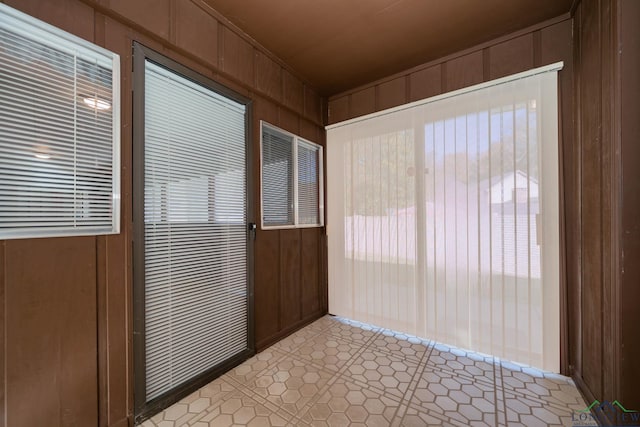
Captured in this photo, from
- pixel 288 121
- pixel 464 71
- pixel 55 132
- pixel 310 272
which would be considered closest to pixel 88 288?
pixel 55 132

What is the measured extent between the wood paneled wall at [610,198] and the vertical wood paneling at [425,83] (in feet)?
3.25

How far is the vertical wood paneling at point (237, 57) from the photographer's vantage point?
2.07 meters

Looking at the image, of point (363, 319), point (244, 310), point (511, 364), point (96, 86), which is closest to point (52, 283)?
point (96, 86)

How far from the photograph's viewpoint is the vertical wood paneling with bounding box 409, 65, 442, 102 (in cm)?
254

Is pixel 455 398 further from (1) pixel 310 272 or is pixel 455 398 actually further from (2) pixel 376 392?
(1) pixel 310 272

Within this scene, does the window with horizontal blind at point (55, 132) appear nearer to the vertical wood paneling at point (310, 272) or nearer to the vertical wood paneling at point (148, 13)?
the vertical wood paneling at point (148, 13)

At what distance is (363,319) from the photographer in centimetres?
303

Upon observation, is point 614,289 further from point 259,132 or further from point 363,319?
point 259,132

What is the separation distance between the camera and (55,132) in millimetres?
1309

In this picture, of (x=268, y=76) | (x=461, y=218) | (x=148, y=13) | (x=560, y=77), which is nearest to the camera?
(x=148, y=13)

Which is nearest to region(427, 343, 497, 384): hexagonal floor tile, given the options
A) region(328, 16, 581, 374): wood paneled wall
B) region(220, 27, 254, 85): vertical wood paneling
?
region(328, 16, 581, 374): wood paneled wall

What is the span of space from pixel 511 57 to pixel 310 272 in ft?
9.25

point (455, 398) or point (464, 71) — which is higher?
point (464, 71)

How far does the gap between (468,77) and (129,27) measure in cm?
264
